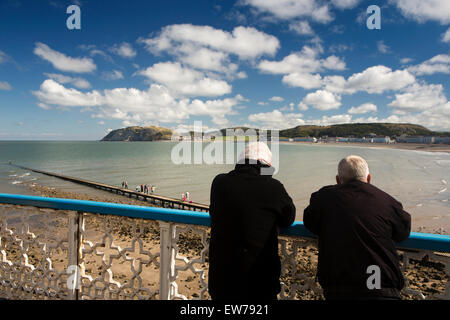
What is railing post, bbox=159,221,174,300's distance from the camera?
242cm

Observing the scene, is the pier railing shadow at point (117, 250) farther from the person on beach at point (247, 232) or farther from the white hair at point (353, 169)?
the white hair at point (353, 169)

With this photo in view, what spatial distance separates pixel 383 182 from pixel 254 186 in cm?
3710

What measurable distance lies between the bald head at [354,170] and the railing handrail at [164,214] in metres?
0.49

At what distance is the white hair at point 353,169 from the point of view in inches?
76.3

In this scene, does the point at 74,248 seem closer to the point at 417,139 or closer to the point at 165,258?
the point at 165,258

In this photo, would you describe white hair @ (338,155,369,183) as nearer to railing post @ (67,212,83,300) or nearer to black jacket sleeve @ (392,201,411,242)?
black jacket sleeve @ (392,201,411,242)

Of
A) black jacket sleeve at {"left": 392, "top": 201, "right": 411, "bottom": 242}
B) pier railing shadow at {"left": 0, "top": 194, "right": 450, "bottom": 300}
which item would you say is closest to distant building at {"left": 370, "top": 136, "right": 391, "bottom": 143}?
pier railing shadow at {"left": 0, "top": 194, "right": 450, "bottom": 300}

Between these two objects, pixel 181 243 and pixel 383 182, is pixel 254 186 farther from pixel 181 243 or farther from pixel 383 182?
pixel 383 182

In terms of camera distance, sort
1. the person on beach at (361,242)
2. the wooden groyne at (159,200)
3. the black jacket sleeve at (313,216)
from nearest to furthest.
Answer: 1. the person on beach at (361,242)
2. the black jacket sleeve at (313,216)
3. the wooden groyne at (159,200)

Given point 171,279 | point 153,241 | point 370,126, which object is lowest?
point 153,241

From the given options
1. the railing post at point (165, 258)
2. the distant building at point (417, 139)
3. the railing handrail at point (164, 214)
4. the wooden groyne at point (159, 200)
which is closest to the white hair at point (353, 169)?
the railing handrail at point (164, 214)
